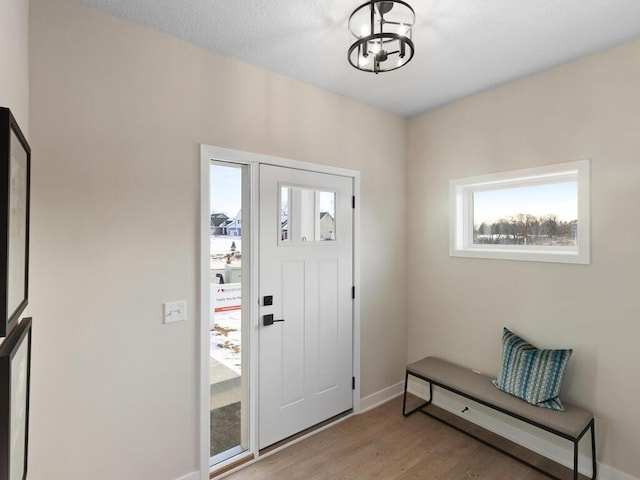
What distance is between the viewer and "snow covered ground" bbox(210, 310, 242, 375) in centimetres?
242

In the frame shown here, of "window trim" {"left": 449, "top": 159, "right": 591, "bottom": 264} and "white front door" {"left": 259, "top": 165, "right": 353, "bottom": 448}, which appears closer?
"window trim" {"left": 449, "top": 159, "right": 591, "bottom": 264}

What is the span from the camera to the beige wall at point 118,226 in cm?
161

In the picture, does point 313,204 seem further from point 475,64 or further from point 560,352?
point 560,352

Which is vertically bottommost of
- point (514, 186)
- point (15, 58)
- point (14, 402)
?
point (14, 402)

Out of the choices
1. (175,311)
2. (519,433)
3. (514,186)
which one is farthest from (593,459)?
(175,311)

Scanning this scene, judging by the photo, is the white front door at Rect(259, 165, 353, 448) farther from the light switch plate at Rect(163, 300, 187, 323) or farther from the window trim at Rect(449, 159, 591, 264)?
the window trim at Rect(449, 159, 591, 264)

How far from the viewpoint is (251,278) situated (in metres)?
2.30

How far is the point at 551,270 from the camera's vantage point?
2.31m

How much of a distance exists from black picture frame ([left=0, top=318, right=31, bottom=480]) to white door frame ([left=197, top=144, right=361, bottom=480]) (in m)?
0.93

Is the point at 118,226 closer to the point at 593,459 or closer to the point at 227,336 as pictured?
the point at 227,336

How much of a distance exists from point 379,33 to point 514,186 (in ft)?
5.83

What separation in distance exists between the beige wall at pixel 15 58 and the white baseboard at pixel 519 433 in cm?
333

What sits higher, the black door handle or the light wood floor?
Result: the black door handle

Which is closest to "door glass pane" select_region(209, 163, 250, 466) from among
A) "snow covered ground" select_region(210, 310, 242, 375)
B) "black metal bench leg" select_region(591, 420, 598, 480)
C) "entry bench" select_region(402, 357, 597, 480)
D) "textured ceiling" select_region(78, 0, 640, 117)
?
"snow covered ground" select_region(210, 310, 242, 375)
